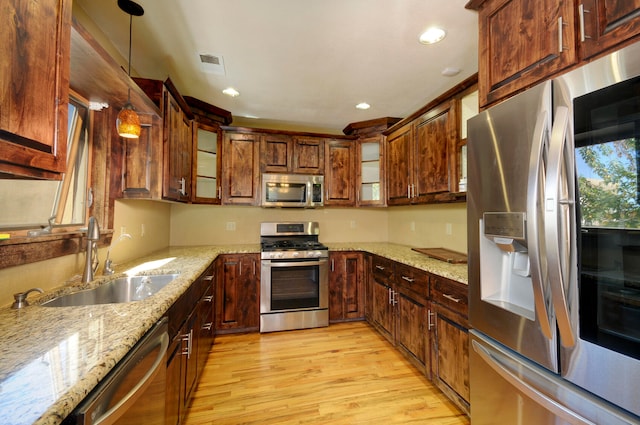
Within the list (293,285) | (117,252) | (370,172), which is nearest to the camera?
(117,252)

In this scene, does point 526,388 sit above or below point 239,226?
below

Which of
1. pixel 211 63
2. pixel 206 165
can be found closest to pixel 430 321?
pixel 211 63

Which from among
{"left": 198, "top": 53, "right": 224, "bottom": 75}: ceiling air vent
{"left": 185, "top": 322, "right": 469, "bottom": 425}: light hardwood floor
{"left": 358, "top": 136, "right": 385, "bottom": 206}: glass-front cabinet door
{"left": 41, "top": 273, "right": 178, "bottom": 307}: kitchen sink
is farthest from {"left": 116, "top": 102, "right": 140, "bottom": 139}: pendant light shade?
{"left": 358, "top": 136, "right": 385, "bottom": 206}: glass-front cabinet door

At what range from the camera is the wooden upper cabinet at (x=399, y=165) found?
2.84 m

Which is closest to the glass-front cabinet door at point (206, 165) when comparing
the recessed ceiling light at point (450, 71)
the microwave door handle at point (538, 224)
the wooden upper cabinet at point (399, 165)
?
the wooden upper cabinet at point (399, 165)

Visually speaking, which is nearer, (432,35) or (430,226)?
(432,35)

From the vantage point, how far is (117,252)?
2.04 meters

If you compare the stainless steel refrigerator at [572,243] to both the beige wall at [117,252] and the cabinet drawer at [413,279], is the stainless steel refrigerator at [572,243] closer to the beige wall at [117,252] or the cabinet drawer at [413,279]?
the cabinet drawer at [413,279]

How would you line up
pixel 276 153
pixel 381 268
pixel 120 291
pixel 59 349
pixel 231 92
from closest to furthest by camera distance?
pixel 59 349
pixel 120 291
pixel 231 92
pixel 381 268
pixel 276 153

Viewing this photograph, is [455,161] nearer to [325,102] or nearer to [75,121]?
[325,102]

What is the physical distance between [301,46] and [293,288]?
244 centimetres

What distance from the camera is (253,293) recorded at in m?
3.01

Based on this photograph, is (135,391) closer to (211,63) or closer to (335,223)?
(211,63)

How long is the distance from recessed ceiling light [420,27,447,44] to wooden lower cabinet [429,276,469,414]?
1.69m
